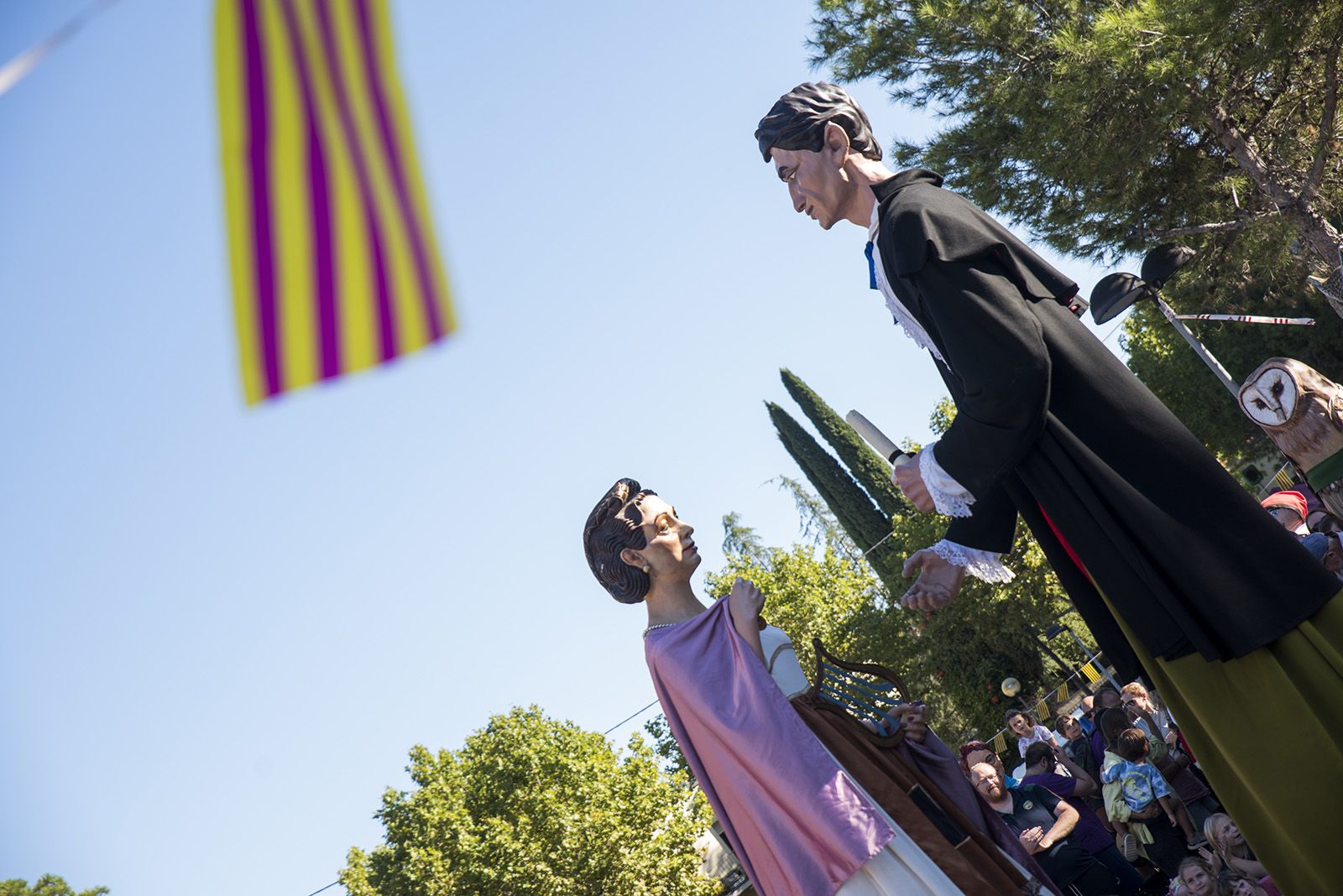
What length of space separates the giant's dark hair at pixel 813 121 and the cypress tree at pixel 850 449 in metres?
35.7

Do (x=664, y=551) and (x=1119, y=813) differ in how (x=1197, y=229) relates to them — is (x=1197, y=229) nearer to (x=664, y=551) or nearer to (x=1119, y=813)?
(x=1119, y=813)

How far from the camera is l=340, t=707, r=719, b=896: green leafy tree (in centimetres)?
2330

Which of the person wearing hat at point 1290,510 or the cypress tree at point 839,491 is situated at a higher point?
the cypress tree at point 839,491

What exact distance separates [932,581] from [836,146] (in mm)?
1222

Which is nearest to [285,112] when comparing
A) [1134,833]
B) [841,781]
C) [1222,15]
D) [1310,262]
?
[841,781]

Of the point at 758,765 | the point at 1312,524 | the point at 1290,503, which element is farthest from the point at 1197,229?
the point at 758,765

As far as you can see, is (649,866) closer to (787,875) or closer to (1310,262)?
(1310,262)

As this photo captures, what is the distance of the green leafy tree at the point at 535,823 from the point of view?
76.4ft

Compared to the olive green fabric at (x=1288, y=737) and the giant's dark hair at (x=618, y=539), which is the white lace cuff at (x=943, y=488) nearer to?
Result: the olive green fabric at (x=1288, y=737)

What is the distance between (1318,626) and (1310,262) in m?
10.4

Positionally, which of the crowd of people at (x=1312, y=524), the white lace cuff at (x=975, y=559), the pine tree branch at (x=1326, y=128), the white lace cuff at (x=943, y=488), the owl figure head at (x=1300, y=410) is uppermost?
the pine tree branch at (x=1326, y=128)

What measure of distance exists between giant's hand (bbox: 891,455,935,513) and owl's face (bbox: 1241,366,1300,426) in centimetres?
157

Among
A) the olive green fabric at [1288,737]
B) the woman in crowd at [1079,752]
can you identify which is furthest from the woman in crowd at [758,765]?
the woman in crowd at [1079,752]

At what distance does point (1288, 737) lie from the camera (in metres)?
2.09
